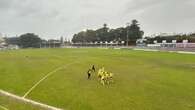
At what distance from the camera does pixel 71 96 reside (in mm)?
30844

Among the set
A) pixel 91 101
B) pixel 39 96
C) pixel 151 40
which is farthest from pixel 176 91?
pixel 151 40

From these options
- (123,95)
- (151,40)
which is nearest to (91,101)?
(123,95)

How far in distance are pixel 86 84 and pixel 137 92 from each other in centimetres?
663

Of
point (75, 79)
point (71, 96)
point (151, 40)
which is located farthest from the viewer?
point (151, 40)

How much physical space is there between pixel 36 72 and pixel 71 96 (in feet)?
60.4

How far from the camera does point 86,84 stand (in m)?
35.6

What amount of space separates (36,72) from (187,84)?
22197 millimetres

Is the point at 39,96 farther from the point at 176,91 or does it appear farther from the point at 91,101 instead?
the point at 176,91

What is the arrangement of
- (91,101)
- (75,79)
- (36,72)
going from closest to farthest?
(91,101) → (75,79) → (36,72)

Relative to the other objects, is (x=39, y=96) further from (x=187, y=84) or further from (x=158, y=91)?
(x=187, y=84)

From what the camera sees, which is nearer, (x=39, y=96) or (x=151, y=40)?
(x=39, y=96)

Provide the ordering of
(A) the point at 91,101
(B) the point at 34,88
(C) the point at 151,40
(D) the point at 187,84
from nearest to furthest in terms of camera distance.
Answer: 1. (A) the point at 91,101
2. (D) the point at 187,84
3. (B) the point at 34,88
4. (C) the point at 151,40

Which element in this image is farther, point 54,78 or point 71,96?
point 54,78

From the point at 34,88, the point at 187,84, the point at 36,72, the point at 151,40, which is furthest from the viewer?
the point at 151,40
